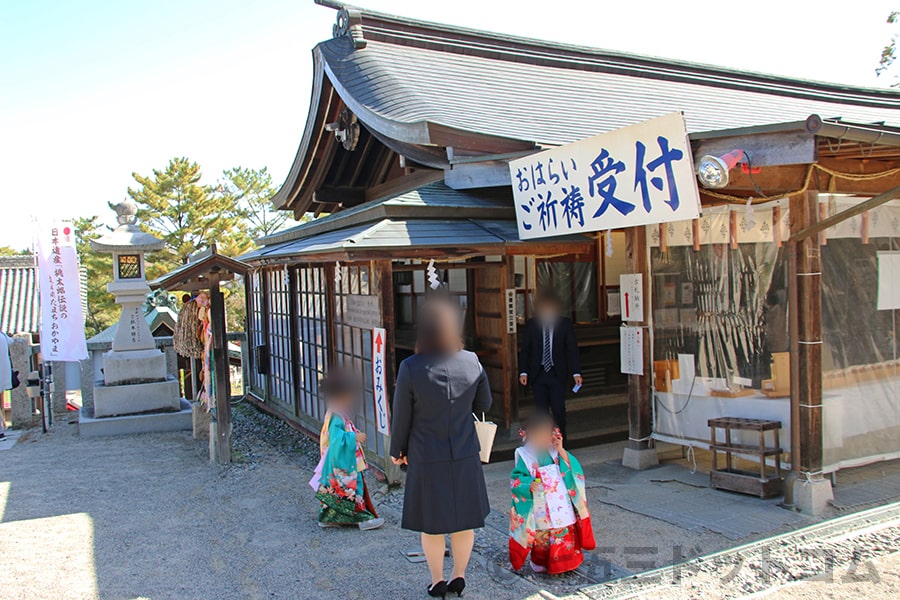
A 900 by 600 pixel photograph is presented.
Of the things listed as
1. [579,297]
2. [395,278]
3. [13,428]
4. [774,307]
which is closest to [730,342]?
[774,307]

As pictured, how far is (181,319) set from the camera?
980cm

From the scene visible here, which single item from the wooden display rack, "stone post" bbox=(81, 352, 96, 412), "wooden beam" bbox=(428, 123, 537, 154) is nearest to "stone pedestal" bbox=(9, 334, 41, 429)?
"stone post" bbox=(81, 352, 96, 412)

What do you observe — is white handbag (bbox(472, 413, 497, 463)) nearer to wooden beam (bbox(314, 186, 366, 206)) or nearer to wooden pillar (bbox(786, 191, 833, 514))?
wooden pillar (bbox(786, 191, 833, 514))

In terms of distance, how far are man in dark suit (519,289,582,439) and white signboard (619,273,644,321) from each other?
0.64 meters

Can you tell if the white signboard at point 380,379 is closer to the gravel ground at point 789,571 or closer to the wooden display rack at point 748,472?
the gravel ground at point 789,571

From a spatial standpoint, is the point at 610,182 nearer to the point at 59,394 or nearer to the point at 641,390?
the point at 641,390

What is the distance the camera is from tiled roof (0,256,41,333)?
21.6m

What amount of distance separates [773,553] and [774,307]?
8.00 ft

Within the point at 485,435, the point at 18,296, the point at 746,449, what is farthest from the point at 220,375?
the point at 18,296

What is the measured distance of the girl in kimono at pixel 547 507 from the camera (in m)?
4.53

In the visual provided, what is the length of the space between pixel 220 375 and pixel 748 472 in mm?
6107

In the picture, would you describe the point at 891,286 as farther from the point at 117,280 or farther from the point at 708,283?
the point at 117,280

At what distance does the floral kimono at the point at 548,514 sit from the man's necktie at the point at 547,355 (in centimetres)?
245

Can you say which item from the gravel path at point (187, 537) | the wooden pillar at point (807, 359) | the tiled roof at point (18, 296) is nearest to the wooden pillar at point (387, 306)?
the gravel path at point (187, 537)
